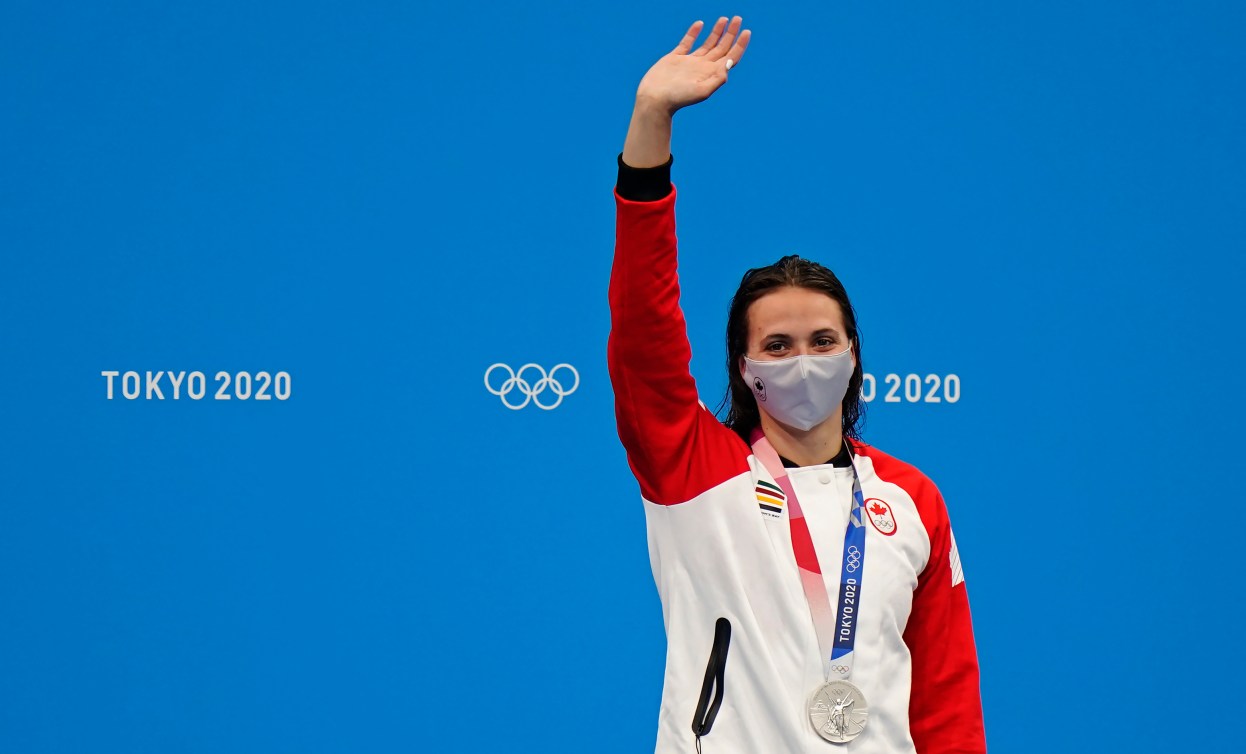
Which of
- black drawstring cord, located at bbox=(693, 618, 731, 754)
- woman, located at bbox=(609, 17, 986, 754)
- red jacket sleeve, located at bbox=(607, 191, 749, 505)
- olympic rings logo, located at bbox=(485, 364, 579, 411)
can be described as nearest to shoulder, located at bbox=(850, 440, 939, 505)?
woman, located at bbox=(609, 17, 986, 754)

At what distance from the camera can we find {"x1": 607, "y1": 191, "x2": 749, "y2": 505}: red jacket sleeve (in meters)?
1.48

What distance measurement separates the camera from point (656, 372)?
5.05ft

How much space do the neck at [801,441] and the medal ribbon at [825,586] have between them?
0.06 m

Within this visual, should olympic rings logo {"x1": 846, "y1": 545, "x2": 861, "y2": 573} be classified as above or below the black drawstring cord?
above

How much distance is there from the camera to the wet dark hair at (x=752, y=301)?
1715 millimetres

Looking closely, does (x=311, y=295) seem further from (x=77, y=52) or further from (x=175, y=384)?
(x=77, y=52)

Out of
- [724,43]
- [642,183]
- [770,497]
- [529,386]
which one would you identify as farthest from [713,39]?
[529,386]

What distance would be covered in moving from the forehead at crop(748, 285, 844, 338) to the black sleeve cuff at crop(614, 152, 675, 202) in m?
0.29

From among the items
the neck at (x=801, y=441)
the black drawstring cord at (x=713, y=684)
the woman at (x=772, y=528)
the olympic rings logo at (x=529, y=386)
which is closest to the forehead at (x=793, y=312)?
the woman at (x=772, y=528)

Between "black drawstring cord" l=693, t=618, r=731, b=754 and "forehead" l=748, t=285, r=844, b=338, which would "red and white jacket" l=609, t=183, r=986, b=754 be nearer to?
"black drawstring cord" l=693, t=618, r=731, b=754

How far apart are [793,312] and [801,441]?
0.19m

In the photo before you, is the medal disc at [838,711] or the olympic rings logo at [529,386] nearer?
the medal disc at [838,711]

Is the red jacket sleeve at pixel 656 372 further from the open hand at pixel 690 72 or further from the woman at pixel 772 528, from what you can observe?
the open hand at pixel 690 72

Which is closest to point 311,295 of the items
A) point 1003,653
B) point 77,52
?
point 77,52
